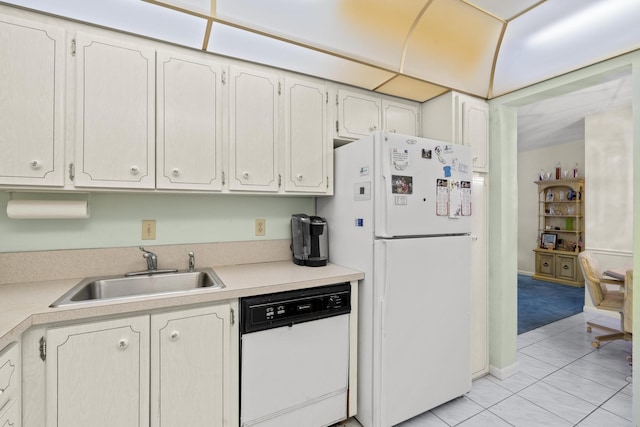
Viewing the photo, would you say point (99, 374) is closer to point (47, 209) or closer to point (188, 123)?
point (47, 209)

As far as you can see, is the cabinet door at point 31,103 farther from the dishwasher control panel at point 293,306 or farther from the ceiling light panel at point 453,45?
the ceiling light panel at point 453,45

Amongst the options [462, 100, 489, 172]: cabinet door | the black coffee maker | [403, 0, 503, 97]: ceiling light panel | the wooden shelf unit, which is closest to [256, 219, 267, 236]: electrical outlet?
the black coffee maker

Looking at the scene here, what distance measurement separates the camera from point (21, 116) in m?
1.36

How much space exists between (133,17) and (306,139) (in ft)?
3.71

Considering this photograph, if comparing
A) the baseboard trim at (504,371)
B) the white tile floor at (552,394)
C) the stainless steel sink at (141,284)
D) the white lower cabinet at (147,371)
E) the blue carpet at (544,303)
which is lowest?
the blue carpet at (544,303)

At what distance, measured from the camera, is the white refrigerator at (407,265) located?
5.58 ft

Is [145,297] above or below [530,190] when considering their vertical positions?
below

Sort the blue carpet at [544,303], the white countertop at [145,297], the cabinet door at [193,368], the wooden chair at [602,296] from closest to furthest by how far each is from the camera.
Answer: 1. the white countertop at [145,297]
2. the cabinet door at [193,368]
3. the wooden chair at [602,296]
4. the blue carpet at [544,303]

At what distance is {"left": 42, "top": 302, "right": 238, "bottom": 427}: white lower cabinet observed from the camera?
117cm

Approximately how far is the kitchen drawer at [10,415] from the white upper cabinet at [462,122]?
2.66 metres

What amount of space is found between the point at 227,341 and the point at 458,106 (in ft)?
7.32

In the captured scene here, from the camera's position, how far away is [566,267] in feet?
18.0

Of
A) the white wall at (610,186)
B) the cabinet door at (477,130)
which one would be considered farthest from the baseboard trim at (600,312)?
the cabinet door at (477,130)

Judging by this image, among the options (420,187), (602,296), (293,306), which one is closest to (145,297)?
(293,306)
